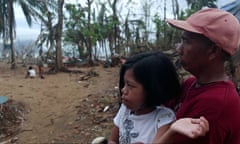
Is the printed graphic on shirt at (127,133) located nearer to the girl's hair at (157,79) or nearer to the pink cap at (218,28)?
the girl's hair at (157,79)

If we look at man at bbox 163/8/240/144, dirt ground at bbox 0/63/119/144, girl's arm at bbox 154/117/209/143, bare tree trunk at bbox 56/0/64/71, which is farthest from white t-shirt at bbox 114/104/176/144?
bare tree trunk at bbox 56/0/64/71

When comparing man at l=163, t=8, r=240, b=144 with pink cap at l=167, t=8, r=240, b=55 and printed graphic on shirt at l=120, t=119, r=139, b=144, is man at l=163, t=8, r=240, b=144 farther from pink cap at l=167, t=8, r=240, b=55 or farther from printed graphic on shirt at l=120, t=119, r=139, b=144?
printed graphic on shirt at l=120, t=119, r=139, b=144

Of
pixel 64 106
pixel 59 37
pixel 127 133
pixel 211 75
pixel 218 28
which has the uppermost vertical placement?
pixel 218 28

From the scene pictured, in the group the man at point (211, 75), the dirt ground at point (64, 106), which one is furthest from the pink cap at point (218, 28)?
the dirt ground at point (64, 106)

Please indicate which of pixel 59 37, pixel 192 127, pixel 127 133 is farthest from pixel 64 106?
pixel 192 127

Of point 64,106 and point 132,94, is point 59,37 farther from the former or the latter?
point 132,94

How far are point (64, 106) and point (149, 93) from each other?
5.64 m

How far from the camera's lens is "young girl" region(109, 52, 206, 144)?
1289 mm

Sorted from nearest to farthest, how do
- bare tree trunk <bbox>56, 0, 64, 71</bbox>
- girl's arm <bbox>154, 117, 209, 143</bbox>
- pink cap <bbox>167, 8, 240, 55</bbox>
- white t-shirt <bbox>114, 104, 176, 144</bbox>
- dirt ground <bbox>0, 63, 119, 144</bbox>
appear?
girl's arm <bbox>154, 117, 209, 143</bbox>, pink cap <bbox>167, 8, 240, 55</bbox>, white t-shirt <bbox>114, 104, 176, 144</bbox>, dirt ground <bbox>0, 63, 119, 144</bbox>, bare tree trunk <bbox>56, 0, 64, 71</bbox>

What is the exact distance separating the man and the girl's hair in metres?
0.08

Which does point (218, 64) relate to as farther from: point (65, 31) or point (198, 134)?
point (65, 31)

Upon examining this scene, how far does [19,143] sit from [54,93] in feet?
Answer: 8.64

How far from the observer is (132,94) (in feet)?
4.31

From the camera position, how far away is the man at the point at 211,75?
103cm
